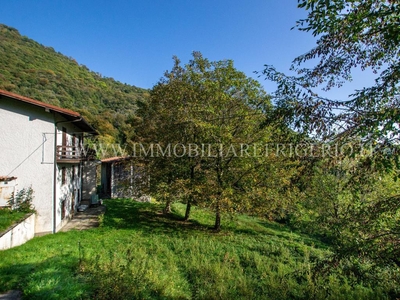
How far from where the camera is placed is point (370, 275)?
3.74m

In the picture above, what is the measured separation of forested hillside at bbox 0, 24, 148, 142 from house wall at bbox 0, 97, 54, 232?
18.2 m

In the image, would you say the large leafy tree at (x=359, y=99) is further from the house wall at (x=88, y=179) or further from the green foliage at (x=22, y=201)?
the house wall at (x=88, y=179)

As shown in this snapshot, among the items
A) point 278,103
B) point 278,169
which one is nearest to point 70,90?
point 278,169

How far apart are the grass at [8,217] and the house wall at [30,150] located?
3.51 feet

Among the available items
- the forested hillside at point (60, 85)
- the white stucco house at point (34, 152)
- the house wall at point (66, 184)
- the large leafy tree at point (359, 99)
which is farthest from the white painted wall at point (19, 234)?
the forested hillside at point (60, 85)

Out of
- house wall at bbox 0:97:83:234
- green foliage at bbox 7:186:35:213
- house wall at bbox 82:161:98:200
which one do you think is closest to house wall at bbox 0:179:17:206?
green foliage at bbox 7:186:35:213

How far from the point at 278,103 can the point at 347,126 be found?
3.62 ft

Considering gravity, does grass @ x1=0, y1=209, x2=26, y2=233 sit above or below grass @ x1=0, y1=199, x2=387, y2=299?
above

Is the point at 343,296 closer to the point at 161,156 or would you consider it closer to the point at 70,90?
the point at 161,156

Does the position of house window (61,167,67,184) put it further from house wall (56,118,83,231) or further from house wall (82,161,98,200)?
house wall (82,161,98,200)

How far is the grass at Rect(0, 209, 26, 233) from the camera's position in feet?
27.7

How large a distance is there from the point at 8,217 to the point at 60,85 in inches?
1615

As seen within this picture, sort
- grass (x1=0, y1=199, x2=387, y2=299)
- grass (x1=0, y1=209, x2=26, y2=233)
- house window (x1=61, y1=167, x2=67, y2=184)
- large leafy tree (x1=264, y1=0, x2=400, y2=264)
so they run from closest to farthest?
large leafy tree (x1=264, y1=0, x2=400, y2=264) < grass (x1=0, y1=199, x2=387, y2=299) < grass (x1=0, y1=209, x2=26, y2=233) < house window (x1=61, y1=167, x2=67, y2=184)

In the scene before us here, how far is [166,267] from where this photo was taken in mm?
8094
